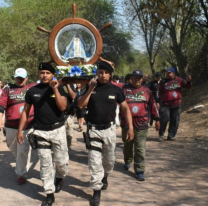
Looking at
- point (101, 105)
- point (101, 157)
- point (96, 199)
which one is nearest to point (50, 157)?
point (101, 157)

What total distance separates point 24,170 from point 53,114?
1.41 meters

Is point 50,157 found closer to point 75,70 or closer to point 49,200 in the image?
point 49,200

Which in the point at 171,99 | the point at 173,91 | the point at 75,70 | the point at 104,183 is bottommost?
the point at 104,183

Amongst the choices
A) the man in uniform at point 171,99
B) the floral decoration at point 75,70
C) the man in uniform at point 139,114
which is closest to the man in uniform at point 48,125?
the floral decoration at point 75,70

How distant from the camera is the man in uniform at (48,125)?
4.32 metres

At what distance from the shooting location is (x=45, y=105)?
173 inches

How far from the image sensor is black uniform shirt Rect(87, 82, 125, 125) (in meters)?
4.45

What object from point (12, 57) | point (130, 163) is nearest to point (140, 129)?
point (130, 163)

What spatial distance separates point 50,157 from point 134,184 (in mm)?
1581

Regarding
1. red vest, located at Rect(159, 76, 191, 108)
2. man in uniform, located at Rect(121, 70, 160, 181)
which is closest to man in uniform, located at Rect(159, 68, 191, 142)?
red vest, located at Rect(159, 76, 191, 108)

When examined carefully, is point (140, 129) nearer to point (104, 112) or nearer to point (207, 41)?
point (104, 112)

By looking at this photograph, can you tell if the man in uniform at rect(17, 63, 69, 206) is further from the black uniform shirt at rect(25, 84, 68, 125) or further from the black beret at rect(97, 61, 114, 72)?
the black beret at rect(97, 61, 114, 72)

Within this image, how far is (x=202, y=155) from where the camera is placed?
678 cm

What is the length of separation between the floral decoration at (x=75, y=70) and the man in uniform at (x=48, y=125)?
23 cm
